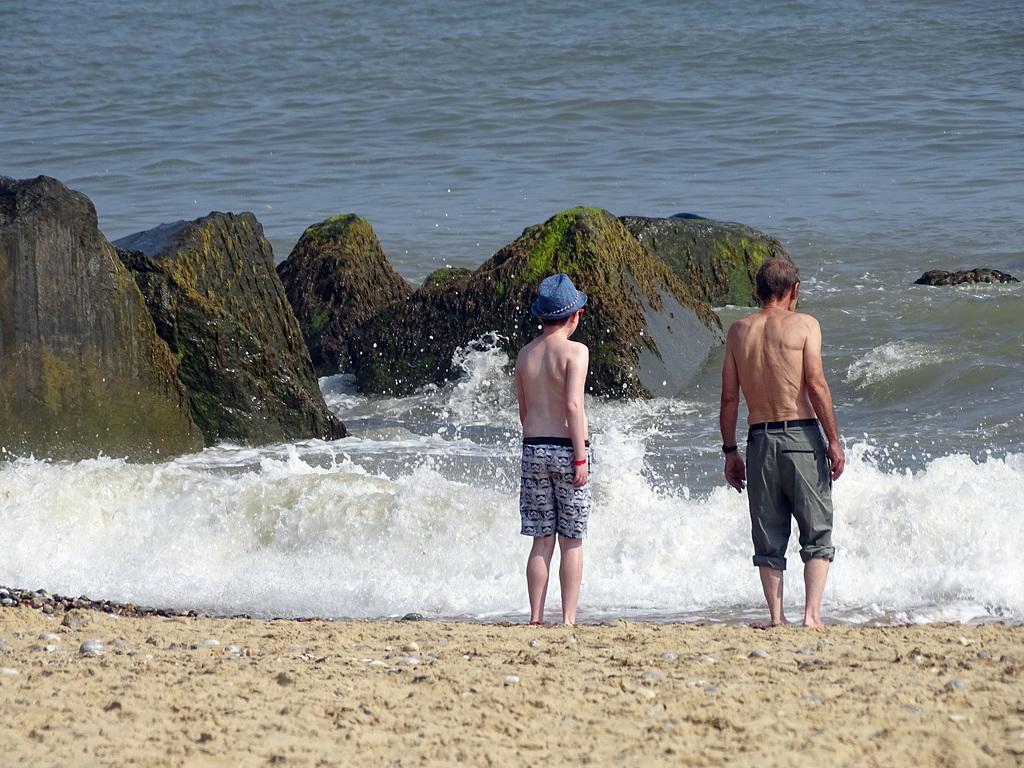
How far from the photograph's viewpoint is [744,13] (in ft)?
113

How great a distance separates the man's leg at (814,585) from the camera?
5359 millimetres

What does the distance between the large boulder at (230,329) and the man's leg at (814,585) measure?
509cm

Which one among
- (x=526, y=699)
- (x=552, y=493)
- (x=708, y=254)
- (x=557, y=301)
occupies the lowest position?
(x=708, y=254)

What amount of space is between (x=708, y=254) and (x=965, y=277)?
3.37m

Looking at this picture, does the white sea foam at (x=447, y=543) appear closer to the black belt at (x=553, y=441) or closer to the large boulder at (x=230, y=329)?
the large boulder at (x=230, y=329)

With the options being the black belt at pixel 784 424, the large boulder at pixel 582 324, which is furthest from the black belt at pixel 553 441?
the large boulder at pixel 582 324

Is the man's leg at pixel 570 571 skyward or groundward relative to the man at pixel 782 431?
groundward

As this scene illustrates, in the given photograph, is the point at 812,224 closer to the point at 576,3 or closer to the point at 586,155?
the point at 586,155

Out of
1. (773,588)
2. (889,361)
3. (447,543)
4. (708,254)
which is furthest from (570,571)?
(708,254)

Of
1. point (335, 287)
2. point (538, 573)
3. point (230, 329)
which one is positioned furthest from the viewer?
point (335, 287)

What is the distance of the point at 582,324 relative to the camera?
1047 centimetres

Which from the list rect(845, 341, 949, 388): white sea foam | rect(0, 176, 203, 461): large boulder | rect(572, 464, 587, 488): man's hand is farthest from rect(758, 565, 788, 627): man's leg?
rect(845, 341, 949, 388): white sea foam

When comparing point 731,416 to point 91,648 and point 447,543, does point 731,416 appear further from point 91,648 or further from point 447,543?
point 91,648

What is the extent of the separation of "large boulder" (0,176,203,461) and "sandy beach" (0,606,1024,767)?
11.3ft
